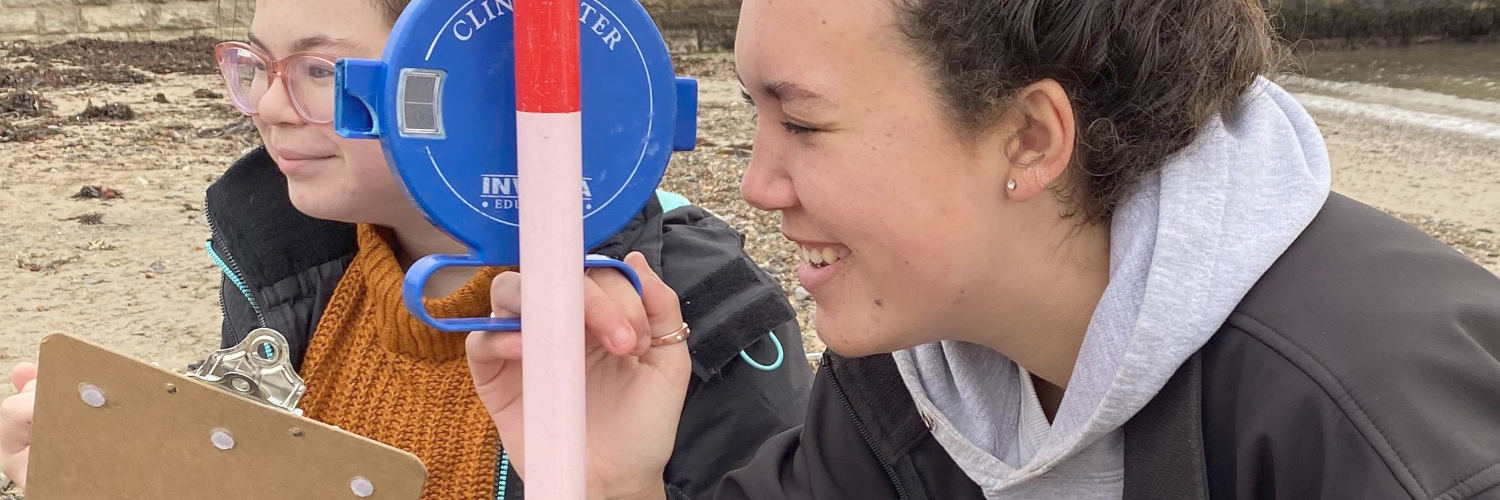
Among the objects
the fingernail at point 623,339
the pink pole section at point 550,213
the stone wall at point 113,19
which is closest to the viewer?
the pink pole section at point 550,213

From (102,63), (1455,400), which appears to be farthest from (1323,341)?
(102,63)

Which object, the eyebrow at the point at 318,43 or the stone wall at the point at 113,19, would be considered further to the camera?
the stone wall at the point at 113,19

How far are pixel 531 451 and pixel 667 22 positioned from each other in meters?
17.3

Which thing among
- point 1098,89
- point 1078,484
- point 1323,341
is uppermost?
point 1098,89

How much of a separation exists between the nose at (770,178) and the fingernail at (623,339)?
43cm

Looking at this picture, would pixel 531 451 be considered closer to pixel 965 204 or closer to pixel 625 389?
pixel 625 389

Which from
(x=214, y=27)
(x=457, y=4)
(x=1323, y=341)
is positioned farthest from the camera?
(x=214, y=27)

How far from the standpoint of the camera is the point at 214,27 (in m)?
14.7

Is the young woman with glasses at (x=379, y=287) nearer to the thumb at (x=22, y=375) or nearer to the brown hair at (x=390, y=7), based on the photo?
the brown hair at (x=390, y=7)

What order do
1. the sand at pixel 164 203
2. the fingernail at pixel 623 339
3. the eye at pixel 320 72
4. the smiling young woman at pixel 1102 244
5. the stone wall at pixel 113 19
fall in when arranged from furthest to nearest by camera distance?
1. the stone wall at pixel 113 19
2. the sand at pixel 164 203
3. the eye at pixel 320 72
4. the smiling young woman at pixel 1102 244
5. the fingernail at pixel 623 339

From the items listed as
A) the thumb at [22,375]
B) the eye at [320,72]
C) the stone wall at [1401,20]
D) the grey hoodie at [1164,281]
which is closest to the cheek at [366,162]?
the eye at [320,72]

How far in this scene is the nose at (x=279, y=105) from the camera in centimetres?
205

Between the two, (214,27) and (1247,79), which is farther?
(214,27)

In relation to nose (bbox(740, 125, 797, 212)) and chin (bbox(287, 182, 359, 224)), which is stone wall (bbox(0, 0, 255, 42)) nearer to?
chin (bbox(287, 182, 359, 224))
